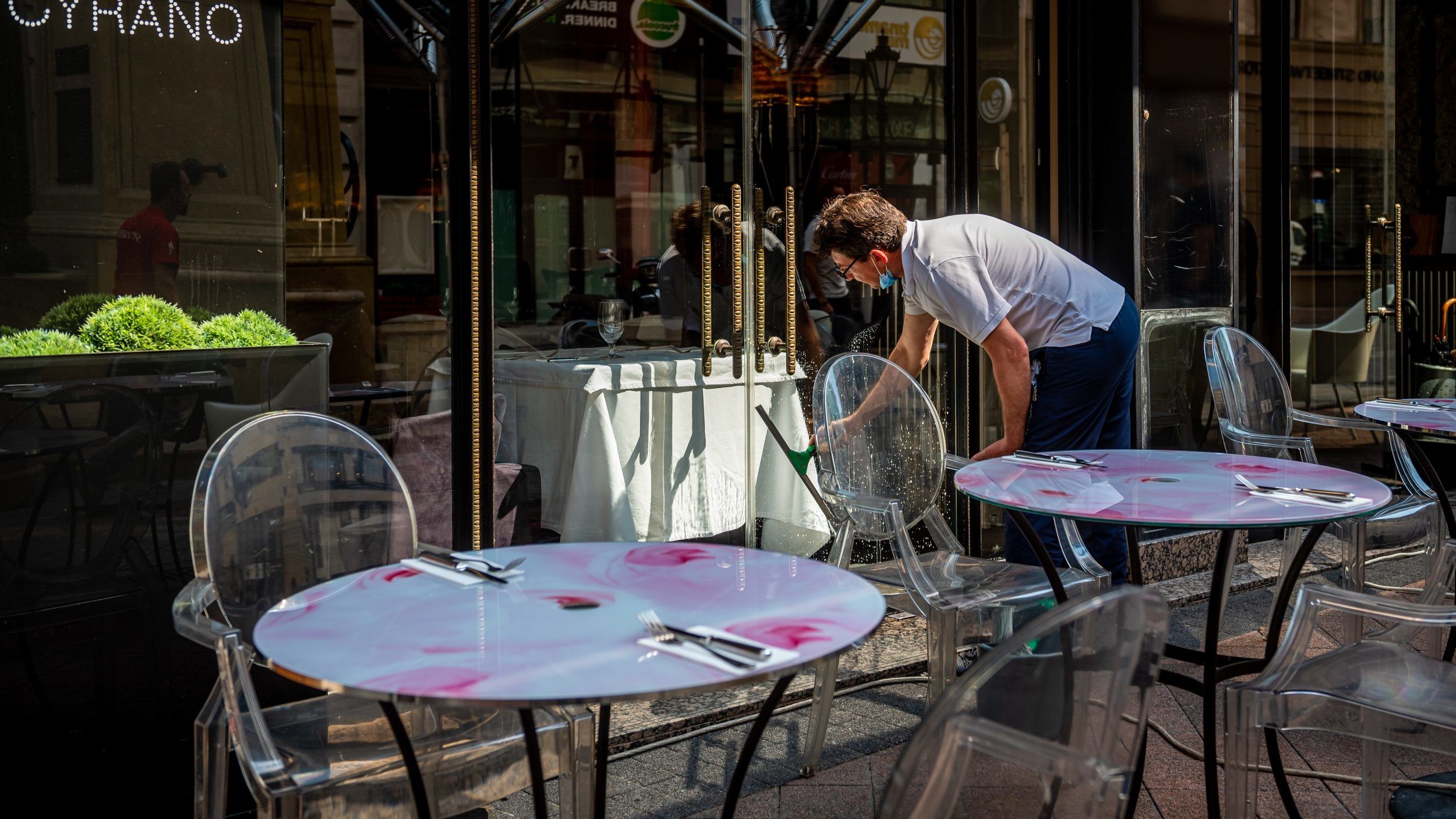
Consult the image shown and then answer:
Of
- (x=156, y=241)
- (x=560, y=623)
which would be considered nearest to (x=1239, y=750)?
(x=560, y=623)

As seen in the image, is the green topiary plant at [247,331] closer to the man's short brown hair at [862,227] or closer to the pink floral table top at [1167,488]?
the man's short brown hair at [862,227]

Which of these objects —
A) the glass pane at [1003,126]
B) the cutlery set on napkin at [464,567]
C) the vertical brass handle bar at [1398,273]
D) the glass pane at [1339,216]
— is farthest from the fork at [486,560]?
the vertical brass handle bar at [1398,273]

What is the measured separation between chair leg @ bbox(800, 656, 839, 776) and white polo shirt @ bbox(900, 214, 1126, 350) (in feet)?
2.95

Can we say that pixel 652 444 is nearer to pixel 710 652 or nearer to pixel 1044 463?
pixel 1044 463

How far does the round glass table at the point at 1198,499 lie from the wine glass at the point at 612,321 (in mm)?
1309

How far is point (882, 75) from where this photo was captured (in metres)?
4.19

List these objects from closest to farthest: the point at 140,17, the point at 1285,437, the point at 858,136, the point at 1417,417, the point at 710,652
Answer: the point at 710,652 → the point at 140,17 → the point at 1417,417 → the point at 1285,437 → the point at 858,136

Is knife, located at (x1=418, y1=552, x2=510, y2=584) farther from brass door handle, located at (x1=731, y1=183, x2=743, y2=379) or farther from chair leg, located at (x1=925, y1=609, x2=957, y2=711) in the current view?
brass door handle, located at (x1=731, y1=183, x2=743, y2=379)

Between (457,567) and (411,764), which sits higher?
(457,567)

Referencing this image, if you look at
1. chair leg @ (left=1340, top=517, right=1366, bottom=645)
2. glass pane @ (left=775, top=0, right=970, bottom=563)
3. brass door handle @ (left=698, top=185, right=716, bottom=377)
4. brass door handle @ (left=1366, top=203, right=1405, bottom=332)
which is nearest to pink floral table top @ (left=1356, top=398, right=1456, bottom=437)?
chair leg @ (left=1340, top=517, right=1366, bottom=645)

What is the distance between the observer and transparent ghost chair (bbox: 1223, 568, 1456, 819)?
1998mm

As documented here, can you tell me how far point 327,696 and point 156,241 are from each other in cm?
104

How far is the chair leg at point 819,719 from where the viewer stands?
289 centimetres

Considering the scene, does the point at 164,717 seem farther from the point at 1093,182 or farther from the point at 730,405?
the point at 1093,182
